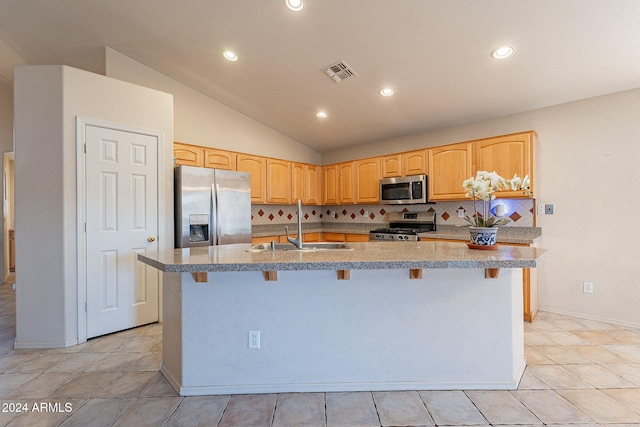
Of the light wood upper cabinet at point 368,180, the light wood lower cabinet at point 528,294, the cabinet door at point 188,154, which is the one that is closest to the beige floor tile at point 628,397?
the light wood lower cabinet at point 528,294

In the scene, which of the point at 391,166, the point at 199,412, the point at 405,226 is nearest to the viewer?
the point at 199,412

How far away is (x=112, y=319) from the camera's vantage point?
117 inches

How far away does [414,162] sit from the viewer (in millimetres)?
4395

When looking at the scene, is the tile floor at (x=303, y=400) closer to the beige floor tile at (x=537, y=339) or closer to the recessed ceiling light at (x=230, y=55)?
the beige floor tile at (x=537, y=339)

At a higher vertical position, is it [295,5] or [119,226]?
[295,5]

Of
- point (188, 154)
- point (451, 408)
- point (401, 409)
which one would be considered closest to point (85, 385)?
point (401, 409)

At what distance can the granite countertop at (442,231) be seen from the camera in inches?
138

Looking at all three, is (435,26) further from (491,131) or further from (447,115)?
(491,131)

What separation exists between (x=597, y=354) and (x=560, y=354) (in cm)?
30

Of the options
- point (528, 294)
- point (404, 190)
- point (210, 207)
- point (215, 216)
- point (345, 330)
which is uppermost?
point (404, 190)

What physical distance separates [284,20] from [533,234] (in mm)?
3525

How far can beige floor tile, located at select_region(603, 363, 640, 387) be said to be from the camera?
6.96 feet

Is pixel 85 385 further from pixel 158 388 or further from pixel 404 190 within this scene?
pixel 404 190

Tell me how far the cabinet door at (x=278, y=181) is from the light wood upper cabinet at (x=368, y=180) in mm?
1147
